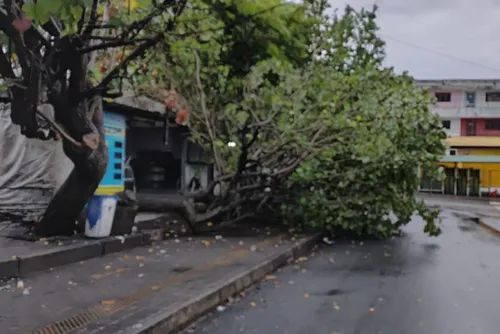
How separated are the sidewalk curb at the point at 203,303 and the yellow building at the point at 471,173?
100 feet

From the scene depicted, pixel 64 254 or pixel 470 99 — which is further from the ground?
pixel 470 99

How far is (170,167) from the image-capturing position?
21.1 metres

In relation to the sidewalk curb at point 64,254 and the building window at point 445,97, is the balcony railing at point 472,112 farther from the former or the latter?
the sidewalk curb at point 64,254

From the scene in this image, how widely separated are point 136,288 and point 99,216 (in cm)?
248

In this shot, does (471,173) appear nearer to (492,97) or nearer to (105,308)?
(492,97)

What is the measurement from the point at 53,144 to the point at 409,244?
7.64 m

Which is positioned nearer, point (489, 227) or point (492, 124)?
point (489, 227)

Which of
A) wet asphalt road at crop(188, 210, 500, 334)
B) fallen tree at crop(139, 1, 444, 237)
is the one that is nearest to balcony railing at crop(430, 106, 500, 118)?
fallen tree at crop(139, 1, 444, 237)

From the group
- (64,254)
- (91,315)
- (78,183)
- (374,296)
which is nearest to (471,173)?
(374,296)

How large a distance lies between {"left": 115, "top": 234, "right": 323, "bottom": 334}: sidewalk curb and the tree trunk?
2.72m

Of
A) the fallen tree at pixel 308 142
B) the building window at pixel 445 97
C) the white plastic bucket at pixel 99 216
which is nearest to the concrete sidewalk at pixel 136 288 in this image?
the white plastic bucket at pixel 99 216

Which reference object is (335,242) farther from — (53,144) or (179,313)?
(179,313)

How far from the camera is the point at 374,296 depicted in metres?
6.91

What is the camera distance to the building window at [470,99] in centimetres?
4781
